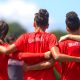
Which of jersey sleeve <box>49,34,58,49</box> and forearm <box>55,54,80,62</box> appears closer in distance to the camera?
forearm <box>55,54,80,62</box>

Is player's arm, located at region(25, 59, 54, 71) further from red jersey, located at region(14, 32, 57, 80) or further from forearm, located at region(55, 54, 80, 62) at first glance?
forearm, located at region(55, 54, 80, 62)

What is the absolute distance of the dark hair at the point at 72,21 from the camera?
33.0 ft

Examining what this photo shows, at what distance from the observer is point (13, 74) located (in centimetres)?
1258

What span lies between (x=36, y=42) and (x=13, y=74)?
2663 mm

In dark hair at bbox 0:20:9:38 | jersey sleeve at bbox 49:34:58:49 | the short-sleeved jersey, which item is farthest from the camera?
dark hair at bbox 0:20:9:38

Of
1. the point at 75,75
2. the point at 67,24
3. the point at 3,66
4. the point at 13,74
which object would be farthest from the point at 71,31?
the point at 13,74

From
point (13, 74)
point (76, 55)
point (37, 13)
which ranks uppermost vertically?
point (37, 13)

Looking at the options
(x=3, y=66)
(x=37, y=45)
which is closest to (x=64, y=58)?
(x=37, y=45)

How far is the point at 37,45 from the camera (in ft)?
33.0

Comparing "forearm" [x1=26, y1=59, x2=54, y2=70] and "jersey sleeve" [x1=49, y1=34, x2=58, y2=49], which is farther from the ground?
"jersey sleeve" [x1=49, y1=34, x2=58, y2=49]

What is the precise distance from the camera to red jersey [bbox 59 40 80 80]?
32.8ft

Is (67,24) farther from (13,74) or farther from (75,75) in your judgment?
(13,74)

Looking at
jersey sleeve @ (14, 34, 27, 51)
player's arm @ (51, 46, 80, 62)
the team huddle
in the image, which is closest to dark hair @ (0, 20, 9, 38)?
the team huddle

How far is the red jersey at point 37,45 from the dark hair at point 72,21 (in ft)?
1.16
